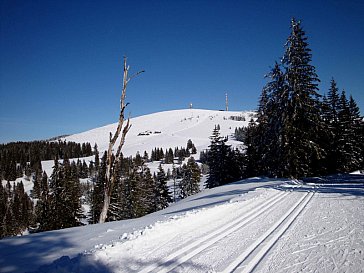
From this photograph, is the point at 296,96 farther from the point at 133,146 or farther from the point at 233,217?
the point at 133,146

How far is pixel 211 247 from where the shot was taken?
5629mm

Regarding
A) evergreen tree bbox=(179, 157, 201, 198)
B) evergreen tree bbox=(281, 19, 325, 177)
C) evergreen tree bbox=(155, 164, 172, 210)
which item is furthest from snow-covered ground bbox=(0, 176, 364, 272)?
evergreen tree bbox=(179, 157, 201, 198)

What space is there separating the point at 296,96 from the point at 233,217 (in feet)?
58.6

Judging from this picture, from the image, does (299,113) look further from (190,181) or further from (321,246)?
(190,181)

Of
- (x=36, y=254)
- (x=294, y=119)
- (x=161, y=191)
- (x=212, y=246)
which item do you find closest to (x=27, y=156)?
(x=161, y=191)

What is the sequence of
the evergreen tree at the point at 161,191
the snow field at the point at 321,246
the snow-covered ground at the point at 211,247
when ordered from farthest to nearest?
the evergreen tree at the point at 161,191, the snow-covered ground at the point at 211,247, the snow field at the point at 321,246

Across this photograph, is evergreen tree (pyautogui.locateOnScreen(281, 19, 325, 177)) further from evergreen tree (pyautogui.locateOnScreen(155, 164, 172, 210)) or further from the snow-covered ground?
evergreen tree (pyautogui.locateOnScreen(155, 164, 172, 210))

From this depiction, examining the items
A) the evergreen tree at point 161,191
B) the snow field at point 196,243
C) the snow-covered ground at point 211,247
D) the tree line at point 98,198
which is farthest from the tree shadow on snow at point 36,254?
the evergreen tree at point 161,191

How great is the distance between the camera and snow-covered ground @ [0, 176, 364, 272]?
4582 millimetres

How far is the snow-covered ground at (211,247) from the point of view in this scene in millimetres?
4582

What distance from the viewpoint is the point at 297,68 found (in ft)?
76.6

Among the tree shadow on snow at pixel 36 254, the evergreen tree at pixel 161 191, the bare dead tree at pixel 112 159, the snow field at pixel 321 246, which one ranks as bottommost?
the evergreen tree at pixel 161 191

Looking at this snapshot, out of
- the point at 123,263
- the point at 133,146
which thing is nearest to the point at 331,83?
the point at 123,263

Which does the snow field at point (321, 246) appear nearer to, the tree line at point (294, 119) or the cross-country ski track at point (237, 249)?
the cross-country ski track at point (237, 249)
